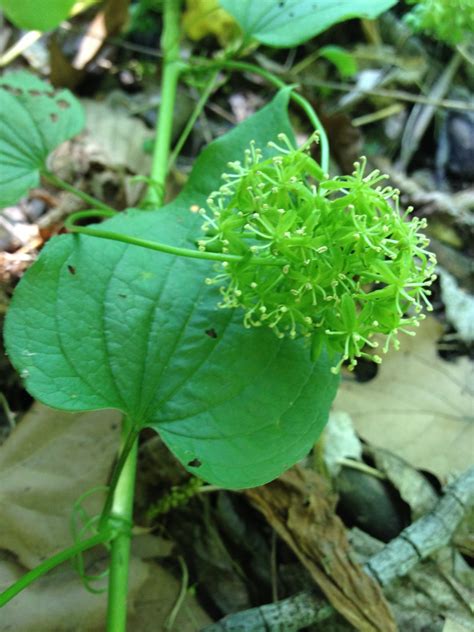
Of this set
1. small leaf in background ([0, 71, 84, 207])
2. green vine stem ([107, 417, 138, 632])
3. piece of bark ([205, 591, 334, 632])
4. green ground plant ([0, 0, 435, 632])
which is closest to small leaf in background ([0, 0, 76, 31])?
small leaf in background ([0, 71, 84, 207])

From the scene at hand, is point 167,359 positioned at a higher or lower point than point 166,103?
lower

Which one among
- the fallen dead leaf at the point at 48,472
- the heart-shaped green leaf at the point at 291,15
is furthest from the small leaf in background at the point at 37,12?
the fallen dead leaf at the point at 48,472

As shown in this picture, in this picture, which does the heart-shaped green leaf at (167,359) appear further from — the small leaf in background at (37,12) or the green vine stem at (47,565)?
the small leaf in background at (37,12)

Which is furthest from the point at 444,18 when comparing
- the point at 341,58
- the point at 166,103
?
the point at 166,103

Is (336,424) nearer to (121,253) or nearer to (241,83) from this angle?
(121,253)

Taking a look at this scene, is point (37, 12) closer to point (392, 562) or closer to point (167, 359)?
point (167, 359)

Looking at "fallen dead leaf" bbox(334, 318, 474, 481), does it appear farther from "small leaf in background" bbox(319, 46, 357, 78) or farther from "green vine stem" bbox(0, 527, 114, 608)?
"small leaf in background" bbox(319, 46, 357, 78)
